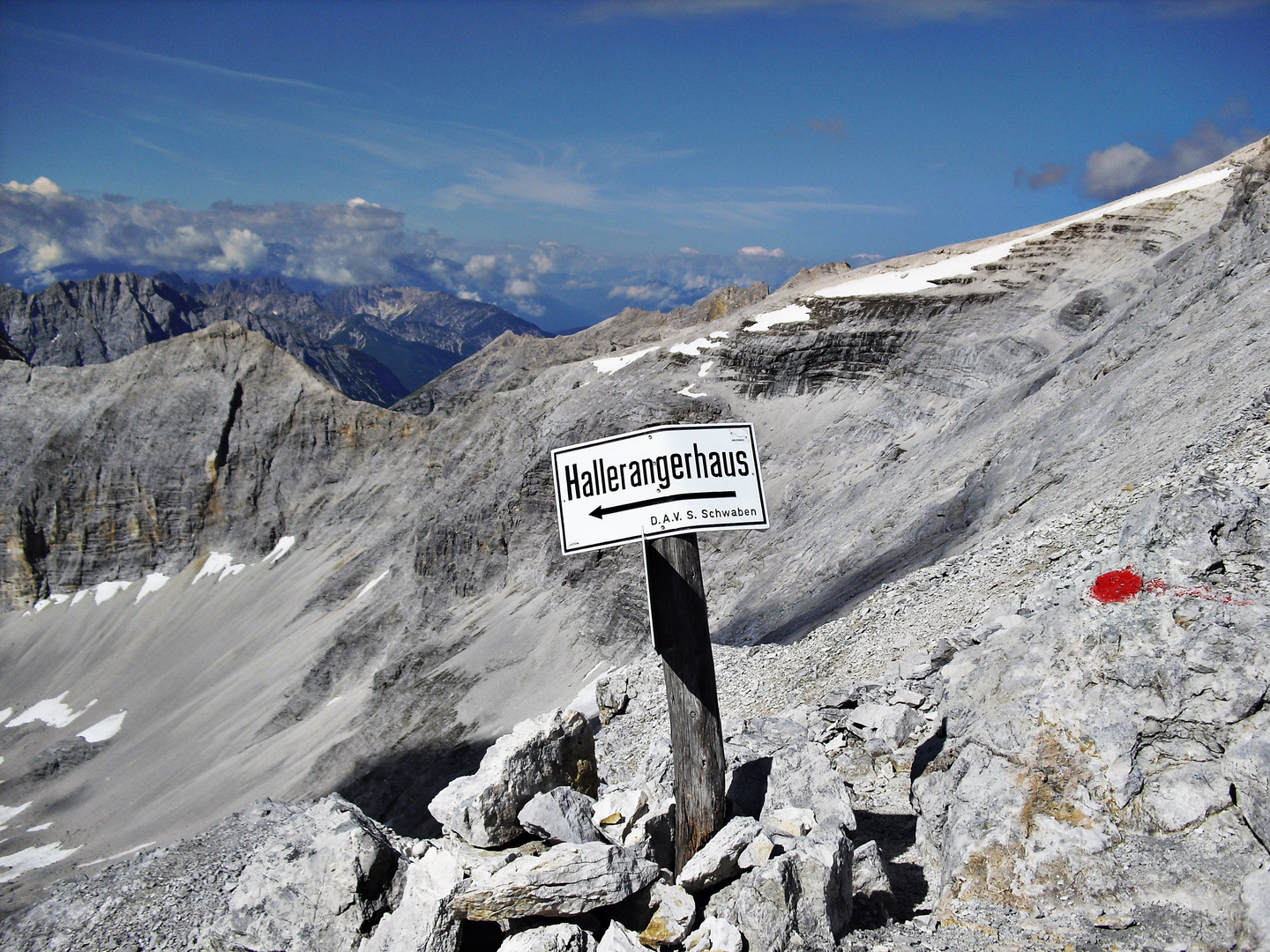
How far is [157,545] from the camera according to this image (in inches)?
2916

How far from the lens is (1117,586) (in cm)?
800

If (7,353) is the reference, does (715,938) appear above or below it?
below

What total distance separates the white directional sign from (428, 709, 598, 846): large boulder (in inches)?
89.3

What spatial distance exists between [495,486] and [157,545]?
4084 centimetres

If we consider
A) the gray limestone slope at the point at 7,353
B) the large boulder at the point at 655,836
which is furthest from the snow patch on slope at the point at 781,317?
the gray limestone slope at the point at 7,353

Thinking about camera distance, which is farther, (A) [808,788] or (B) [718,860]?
(A) [808,788]

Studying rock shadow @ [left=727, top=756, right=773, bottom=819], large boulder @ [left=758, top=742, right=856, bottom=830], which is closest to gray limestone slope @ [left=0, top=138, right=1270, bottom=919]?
large boulder @ [left=758, top=742, right=856, bottom=830]

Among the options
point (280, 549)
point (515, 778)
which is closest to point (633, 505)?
point (515, 778)

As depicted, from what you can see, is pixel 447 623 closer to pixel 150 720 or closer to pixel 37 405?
pixel 150 720

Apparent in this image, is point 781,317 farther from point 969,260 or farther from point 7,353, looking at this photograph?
point 7,353

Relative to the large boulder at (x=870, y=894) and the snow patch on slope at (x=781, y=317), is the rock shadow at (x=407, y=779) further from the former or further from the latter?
the large boulder at (x=870, y=894)

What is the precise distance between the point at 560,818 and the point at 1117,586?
6211 millimetres

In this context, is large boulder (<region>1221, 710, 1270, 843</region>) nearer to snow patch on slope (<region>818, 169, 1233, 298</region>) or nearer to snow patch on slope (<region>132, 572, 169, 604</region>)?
snow patch on slope (<region>818, 169, 1233, 298</region>)

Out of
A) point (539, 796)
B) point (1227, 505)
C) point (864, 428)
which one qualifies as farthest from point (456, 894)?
point (864, 428)
